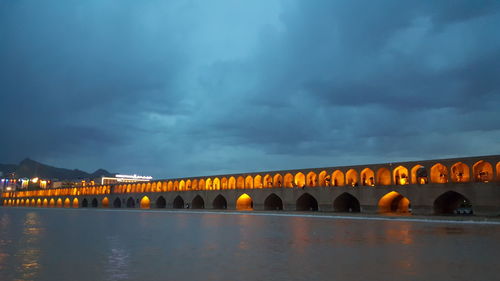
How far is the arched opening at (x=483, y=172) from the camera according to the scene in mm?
23984

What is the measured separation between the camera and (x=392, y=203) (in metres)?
29.9

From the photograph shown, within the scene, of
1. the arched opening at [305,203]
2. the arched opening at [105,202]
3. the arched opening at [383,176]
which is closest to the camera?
the arched opening at [383,176]

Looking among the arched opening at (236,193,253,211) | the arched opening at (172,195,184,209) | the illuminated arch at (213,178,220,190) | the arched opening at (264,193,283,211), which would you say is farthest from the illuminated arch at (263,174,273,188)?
the arched opening at (172,195,184,209)

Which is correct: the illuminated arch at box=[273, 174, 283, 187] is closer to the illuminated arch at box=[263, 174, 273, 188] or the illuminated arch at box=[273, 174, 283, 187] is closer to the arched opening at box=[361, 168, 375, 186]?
the illuminated arch at box=[263, 174, 273, 188]

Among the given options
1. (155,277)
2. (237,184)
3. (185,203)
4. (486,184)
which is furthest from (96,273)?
(185,203)

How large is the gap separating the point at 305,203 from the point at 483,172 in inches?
569

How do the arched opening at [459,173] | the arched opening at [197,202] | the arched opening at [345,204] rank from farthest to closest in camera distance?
the arched opening at [197,202] < the arched opening at [345,204] < the arched opening at [459,173]

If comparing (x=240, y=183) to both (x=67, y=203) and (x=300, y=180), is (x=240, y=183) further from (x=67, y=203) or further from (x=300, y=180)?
(x=67, y=203)

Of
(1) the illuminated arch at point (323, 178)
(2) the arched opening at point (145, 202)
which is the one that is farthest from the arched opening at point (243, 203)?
(2) the arched opening at point (145, 202)

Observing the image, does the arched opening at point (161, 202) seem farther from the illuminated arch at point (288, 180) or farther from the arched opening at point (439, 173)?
the arched opening at point (439, 173)

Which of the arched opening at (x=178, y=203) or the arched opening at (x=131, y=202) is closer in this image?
the arched opening at (x=178, y=203)

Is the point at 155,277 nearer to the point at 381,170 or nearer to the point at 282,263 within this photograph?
the point at 282,263

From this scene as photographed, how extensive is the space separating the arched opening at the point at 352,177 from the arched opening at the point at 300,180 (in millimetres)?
4154

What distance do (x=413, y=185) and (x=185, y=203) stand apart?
26.5m
